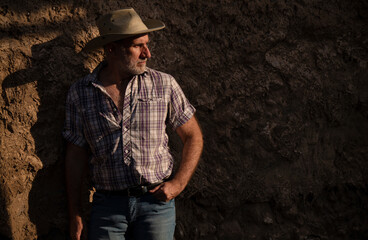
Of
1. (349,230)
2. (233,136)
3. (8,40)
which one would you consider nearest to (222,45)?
(233,136)

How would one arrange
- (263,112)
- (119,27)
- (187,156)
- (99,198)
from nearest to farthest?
1. (119,27)
2. (99,198)
3. (187,156)
4. (263,112)

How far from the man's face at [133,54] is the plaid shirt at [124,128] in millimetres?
91

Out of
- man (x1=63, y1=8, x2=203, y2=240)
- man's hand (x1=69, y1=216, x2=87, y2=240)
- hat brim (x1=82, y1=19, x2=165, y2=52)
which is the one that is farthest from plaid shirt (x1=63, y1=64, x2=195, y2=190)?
man's hand (x1=69, y1=216, x2=87, y2=240)

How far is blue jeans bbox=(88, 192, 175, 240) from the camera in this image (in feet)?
8.67

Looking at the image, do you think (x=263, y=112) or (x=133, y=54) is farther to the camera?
(x=263, y=112)

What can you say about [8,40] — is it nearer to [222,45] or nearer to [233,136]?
[222,45]

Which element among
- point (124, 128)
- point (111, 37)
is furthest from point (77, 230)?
point (111, 37)

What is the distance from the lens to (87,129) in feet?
8.80

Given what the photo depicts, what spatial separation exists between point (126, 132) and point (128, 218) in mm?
523

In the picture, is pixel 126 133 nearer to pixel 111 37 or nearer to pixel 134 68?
pixel 134 68

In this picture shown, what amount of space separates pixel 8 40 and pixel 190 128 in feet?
4.20

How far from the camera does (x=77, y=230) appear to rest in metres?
2.78

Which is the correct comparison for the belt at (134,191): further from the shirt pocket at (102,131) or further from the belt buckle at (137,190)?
the shirt pocket at (102,131)

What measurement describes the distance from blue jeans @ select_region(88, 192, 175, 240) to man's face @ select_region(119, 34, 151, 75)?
2.52 feet
